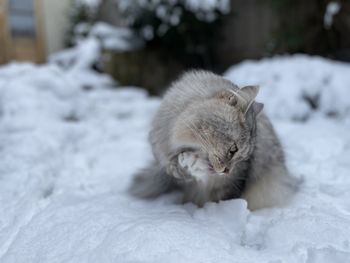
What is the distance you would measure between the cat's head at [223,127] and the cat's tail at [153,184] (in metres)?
0.43

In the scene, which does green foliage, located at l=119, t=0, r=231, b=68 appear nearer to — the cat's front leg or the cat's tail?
the cat's tail

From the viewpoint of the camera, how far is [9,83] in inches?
156

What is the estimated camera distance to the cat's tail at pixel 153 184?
7.02ft

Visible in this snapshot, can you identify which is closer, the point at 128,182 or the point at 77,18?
the point at 128,182

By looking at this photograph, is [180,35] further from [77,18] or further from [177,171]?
[177,171]

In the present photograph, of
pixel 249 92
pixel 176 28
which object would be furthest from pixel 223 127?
pixel 176 28

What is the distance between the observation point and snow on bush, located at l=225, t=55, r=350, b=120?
4.10 m

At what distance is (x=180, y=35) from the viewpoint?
671cm

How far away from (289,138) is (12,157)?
2.26 m

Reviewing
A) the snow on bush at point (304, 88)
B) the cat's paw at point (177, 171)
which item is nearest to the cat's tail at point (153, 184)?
the cat's paw at point (177, 171)

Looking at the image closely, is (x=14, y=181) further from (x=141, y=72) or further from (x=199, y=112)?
(x=141, y=72)

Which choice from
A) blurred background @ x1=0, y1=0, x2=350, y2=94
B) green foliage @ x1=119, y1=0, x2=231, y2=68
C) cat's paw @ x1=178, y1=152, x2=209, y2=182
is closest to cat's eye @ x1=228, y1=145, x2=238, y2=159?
cat's paw @ x1=178, y1=152, x2=209, y2=182

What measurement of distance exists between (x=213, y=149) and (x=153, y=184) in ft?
2.08

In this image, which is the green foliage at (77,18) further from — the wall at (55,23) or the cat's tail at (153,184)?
the cat's tail at (153,184)
